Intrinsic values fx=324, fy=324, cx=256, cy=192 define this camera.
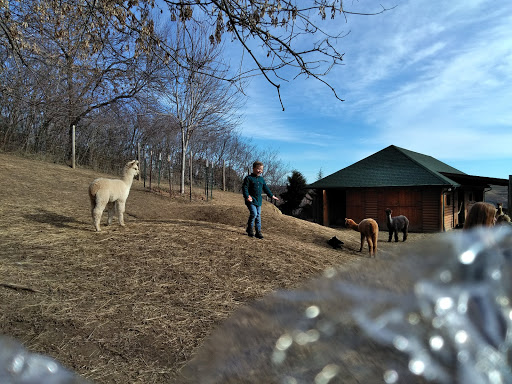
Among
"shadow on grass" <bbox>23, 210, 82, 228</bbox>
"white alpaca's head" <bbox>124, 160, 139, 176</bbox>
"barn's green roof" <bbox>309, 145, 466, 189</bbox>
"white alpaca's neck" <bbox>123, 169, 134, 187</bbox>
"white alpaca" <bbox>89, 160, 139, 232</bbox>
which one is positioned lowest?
"shadow on grass" <bbox>23, 210, 82, 228</bbox>

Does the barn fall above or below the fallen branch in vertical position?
above

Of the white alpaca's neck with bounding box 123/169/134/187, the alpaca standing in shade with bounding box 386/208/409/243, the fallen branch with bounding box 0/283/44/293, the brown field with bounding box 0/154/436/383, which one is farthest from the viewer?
the alpaca standing in shade with bounding box 386/208/409/243

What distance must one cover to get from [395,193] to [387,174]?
195 cm

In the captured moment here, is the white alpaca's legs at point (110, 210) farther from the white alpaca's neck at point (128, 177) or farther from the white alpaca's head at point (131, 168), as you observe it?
the white alpaca's head at point (131, 168)

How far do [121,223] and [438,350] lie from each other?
848 cm

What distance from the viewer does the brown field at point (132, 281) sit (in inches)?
121

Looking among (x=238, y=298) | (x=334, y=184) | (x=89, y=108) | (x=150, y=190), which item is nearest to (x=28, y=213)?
(x=238, y=298)

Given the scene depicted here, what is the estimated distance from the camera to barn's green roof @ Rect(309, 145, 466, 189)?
19984 millimetres

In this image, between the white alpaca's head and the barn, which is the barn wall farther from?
the white alpaca's head

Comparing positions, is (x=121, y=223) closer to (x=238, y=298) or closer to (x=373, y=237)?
(x=238, y=298)

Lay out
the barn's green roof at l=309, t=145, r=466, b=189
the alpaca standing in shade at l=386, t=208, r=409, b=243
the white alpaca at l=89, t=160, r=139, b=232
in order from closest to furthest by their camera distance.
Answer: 1. the white alpaca at l=89, t=160, r=139, b=232
2. the alpaca standing in shade at l=386, t=208, r=409, b=243
3. the barn's green roof at l=309, t=145, r=466, b=189

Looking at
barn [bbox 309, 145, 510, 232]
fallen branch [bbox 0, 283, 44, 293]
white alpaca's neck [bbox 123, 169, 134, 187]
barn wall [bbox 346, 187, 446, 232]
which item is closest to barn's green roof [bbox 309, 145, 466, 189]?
barn [bbox 309, 145, 510, 232]

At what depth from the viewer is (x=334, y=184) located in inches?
896

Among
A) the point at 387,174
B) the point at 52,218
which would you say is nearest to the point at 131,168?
the point at 52,218
